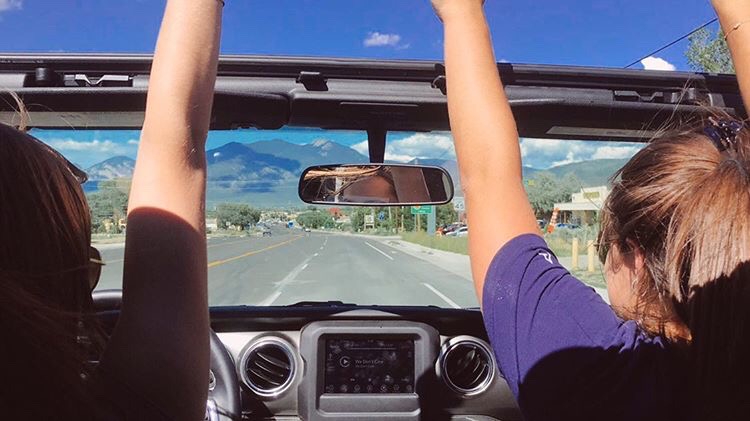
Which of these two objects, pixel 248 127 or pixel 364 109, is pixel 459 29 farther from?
pixel 248 127

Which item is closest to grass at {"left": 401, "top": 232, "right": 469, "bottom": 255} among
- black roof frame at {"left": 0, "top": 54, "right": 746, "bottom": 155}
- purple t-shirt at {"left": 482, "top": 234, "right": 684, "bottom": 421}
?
black roof frame at {"left": 0, "top": 54, "right": 746, "bottom": 155}

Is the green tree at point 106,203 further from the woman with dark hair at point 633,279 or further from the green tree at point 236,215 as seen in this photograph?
the woman with dark hair at point 633,279

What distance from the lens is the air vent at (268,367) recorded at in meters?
3.11

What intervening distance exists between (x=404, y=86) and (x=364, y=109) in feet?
0.68

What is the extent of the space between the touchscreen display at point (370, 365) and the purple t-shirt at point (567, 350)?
1.94 m

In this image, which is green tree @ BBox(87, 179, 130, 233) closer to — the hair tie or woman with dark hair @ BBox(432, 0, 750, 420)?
woman with dark hair @ BBox(432, 0, 750, 420)

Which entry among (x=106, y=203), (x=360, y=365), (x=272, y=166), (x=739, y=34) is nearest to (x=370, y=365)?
(x=360, y=365)

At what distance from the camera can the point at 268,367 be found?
3162mm

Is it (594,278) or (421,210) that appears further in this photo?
(421,210)

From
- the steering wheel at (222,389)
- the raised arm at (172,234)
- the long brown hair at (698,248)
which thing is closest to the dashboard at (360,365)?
the steering wheel at (222,389)

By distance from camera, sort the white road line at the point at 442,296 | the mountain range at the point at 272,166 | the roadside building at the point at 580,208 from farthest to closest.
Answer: the white road line at the point at 442,296 → the mountain range at the point at 272,166 → the roadside building at the point at 580,208

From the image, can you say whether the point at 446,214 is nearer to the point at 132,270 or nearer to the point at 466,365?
the point at 466,365

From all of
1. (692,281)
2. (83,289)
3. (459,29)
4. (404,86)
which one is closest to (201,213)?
(83,289)

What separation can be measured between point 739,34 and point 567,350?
35.2 inches
